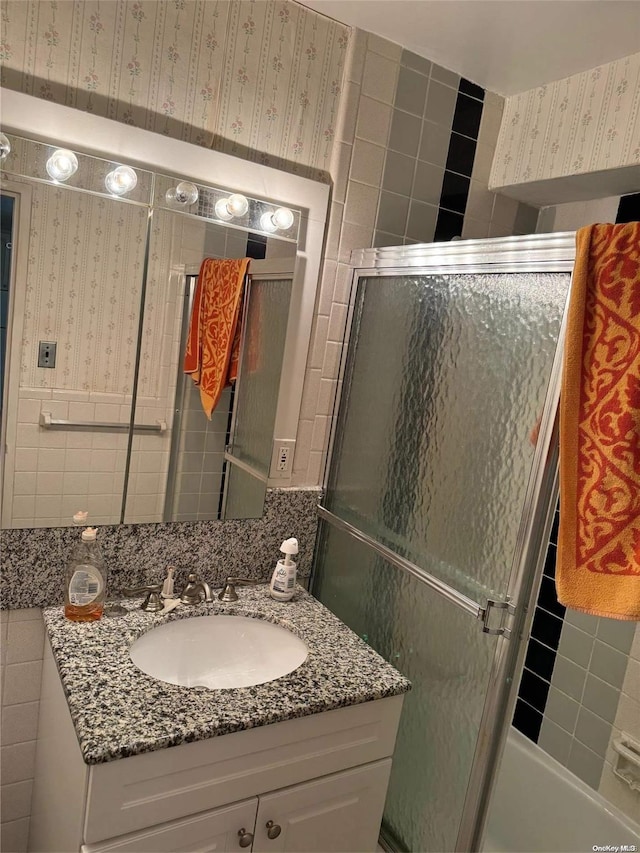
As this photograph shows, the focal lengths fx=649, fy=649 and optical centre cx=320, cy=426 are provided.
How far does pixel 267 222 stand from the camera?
5.48ft

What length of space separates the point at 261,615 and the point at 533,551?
0.70 m

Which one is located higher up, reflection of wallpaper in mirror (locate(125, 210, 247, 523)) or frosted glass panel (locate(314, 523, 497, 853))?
reflection of wallpaper in mirror (locate(125, 210, 247, 523))

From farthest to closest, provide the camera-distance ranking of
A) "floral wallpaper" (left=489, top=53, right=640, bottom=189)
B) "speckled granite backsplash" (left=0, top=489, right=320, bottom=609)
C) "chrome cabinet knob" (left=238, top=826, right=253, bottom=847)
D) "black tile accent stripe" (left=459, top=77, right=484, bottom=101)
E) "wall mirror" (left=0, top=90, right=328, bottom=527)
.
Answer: "black tile accent stripe" (left=459, top=77, right=484, bottom=101)
"floral wallpaper" (left=489, top=53, right=640, bottom=189)
"speckled granite backsplash" (left=0, top=489, right=320, bottom=609)
"wall mirror" (left=0, top=90, right=328, bottom=527)
"chrome cabinet knob" (left=238, top=826, right=253, bottom=847)

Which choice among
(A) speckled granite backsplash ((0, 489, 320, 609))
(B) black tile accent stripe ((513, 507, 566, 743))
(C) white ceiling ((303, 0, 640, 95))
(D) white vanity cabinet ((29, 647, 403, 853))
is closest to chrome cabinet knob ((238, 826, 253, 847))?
(D) white vanity cabinet ((29, 647, 403, 853))

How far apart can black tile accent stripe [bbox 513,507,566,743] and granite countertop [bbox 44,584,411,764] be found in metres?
0.94

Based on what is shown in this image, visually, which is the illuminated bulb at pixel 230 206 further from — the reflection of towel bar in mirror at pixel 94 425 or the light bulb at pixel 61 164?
the reflection of towel bar in mirror at pixel 94 425

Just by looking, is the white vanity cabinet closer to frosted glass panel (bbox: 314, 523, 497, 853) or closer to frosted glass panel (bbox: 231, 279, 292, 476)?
frosted glass panel (bbox: 314, 523, 497, 853)

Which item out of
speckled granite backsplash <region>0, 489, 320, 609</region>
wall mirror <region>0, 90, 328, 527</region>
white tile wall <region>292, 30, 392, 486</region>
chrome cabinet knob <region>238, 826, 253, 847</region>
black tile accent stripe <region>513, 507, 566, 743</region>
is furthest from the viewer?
black tile accent stripe <region>513, 507, 566, 743</region>

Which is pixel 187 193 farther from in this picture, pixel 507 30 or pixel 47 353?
pixel 507 30

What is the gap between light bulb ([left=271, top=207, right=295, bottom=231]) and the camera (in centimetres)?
167

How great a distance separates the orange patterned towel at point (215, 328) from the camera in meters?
1.59

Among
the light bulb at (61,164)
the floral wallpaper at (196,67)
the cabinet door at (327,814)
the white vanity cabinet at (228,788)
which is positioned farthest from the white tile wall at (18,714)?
the floral wallpaper at (196,67)

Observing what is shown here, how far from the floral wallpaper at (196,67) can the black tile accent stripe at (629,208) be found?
2.97 feet

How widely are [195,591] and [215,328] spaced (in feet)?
2.18
